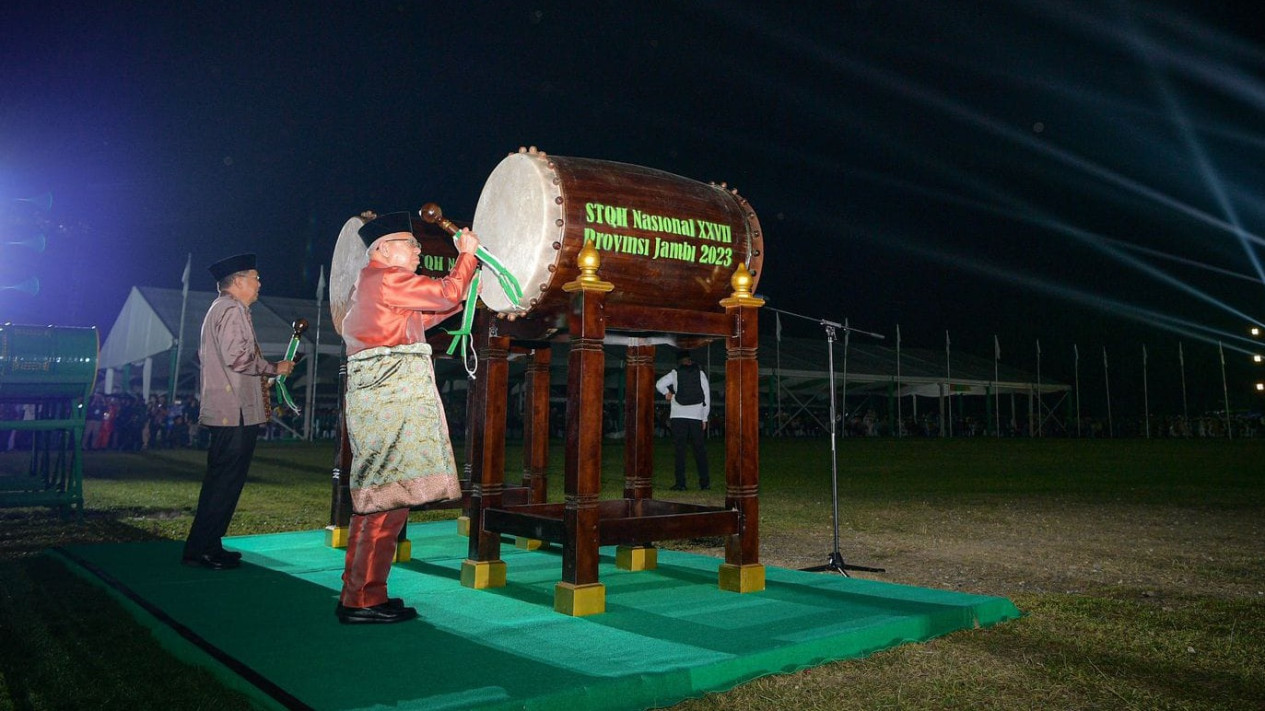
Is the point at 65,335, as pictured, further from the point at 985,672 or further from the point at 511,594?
the point at 985,672

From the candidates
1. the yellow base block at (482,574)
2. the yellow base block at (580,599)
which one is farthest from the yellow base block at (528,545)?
the yellow base block at (580,599)

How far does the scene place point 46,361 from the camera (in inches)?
303

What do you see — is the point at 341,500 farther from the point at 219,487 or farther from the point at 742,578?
the point at 742,578

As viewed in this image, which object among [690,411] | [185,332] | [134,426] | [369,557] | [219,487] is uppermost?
[185,332]

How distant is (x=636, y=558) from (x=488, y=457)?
1320mm

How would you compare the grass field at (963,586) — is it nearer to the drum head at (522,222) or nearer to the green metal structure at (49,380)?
the green metal structure at (49,380)

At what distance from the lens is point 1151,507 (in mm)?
9742

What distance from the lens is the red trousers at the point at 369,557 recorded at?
3990mm

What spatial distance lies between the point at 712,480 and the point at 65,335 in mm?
10048

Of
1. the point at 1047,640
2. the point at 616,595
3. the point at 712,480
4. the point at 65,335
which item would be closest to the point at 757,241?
the point at 616,595

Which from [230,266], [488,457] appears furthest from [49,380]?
[488,457]

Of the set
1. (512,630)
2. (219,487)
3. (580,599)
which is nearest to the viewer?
(512,630)

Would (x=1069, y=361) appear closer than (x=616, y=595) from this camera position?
No

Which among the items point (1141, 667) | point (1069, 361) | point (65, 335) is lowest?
point (1141, 667)
